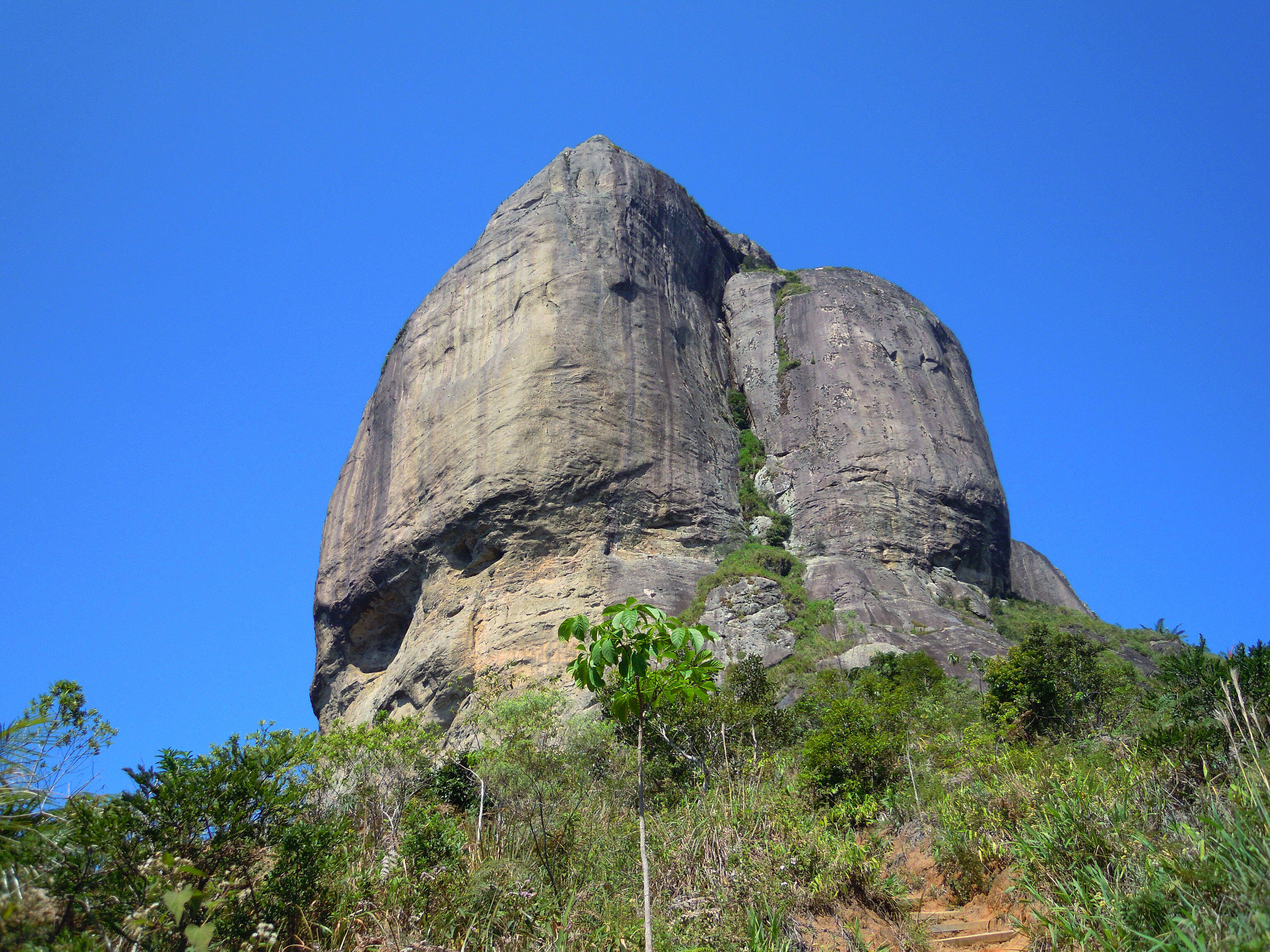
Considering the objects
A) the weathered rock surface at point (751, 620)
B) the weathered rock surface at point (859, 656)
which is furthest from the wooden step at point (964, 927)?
the weathered rock surface at point (751, 620)

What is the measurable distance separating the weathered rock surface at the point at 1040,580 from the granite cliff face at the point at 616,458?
28.6ft

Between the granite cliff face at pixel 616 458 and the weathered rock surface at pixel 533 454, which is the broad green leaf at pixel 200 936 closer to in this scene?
the weathered rock surface at pixel 533 454

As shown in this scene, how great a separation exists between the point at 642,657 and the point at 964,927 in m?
4.81

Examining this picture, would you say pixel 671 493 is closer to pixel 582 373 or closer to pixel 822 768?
pixel 582 373

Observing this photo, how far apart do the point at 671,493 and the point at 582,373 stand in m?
5.31

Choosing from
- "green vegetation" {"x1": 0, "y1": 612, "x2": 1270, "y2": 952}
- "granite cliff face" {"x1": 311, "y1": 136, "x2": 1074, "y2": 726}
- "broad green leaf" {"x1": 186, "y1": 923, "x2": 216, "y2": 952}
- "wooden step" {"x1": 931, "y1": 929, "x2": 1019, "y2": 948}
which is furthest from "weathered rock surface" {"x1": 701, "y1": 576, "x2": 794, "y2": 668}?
"broad green leaf" {"x1": 186, "y1": 923, "x2": 216, "y2": 952}

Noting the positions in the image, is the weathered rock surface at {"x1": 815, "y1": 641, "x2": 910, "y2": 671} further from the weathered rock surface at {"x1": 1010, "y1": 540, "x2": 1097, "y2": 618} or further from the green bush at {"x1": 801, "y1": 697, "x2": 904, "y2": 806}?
the weathered rock surface at {"x1": 1010, "y1": 540, "x2": 1097, "y2": 618}

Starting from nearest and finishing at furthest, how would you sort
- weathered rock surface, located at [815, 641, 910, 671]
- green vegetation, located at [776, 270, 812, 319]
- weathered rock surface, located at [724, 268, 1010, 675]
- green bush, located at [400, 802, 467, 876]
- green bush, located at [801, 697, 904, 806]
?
green bush, located at [400, 802, 467, 876], green bush, located at [801, 697, 904, 806], weathered rock surface, located at [815, 641, 910, 671], weathered rock surface, located at [724, 268, 1010, 675], green vegetation, located at [776, 270, 812, 319]

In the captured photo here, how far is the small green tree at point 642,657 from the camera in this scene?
460 cm

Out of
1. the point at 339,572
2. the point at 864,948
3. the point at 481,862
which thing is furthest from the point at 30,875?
the point at 339,572

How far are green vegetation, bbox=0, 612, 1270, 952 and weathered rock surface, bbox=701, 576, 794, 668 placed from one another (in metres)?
11.2

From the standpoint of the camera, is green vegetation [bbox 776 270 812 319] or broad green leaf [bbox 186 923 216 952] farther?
green vegetation [bbox 776 270 812 319]

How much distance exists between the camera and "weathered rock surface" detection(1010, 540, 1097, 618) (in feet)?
130

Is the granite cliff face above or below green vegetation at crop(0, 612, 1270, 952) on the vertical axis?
above
